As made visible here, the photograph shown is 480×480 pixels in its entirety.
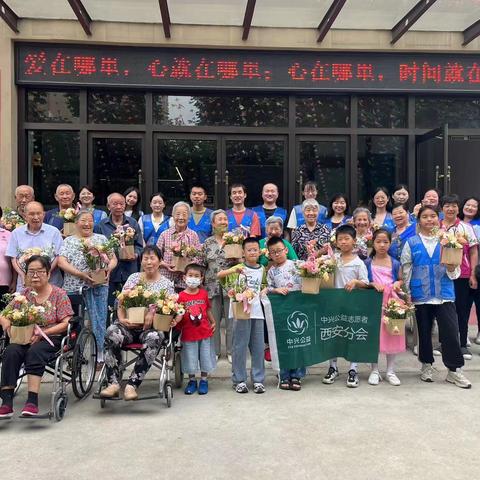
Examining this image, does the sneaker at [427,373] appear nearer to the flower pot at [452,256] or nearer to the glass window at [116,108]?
the flower pot at [452,256]

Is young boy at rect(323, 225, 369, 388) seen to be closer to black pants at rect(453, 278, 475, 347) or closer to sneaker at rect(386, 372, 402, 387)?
sneaker at rect(386, 372, 402, 387)

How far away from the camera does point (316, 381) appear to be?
5340 millimetres

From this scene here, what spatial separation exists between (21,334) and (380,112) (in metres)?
6.94

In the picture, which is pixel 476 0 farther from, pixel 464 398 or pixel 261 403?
pixel 261 403

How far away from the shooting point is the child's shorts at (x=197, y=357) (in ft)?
16.4

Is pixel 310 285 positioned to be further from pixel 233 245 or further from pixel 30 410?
pixel 30 410

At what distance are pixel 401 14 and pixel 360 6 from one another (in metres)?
0.74

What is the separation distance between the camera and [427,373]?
535cm

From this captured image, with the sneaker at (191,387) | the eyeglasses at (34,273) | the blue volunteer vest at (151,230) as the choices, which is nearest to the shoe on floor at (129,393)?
the sneaker at (191,387)

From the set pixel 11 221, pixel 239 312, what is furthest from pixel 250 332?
pixel 11 221

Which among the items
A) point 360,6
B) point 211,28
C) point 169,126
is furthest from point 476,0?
point 169,126

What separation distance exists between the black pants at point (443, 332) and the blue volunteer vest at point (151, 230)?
10.3ft

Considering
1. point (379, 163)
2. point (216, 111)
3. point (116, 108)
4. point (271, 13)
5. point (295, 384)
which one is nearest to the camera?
point (295, 384)

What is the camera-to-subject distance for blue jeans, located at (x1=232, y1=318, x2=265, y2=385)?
503 cm
